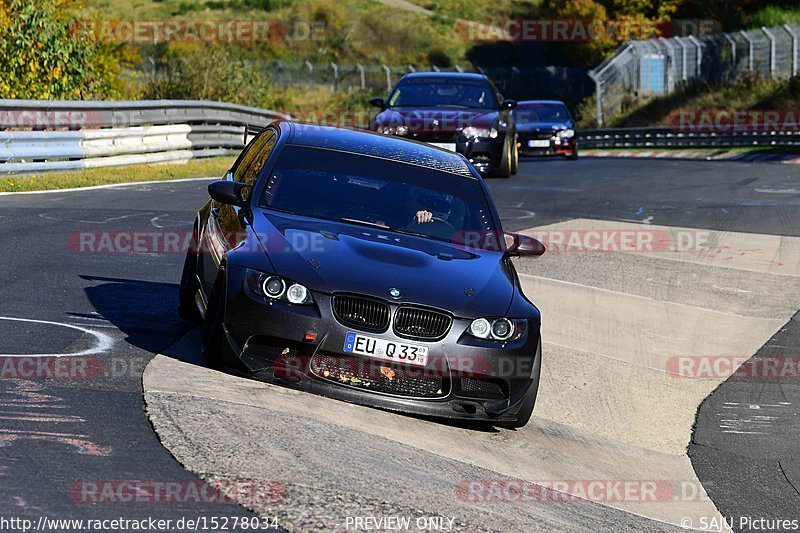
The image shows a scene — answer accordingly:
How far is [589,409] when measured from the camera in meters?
8.59

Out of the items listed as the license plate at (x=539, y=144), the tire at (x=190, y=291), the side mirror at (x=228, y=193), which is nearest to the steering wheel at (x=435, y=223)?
the side mirror at (x=228, y=193)

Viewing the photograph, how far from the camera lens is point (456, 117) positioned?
64.4 ft

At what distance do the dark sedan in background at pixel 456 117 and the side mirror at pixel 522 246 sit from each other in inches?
404

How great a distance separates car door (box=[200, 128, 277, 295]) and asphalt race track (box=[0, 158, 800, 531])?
56cm

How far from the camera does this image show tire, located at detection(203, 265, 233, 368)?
724 cm

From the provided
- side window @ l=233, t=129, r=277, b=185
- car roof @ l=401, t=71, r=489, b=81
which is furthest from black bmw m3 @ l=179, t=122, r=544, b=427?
car roof @ l=401, t=71, r=489, b=81

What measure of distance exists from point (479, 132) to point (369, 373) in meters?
12.9

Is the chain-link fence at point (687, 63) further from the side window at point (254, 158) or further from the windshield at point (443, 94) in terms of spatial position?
the side window at point (254, 158)

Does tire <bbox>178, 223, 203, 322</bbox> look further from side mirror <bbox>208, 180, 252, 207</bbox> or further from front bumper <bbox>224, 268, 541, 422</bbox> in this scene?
front bumper <bbox>224, 268, 541, 422</bbox>

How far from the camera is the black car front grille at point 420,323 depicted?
7105 mm

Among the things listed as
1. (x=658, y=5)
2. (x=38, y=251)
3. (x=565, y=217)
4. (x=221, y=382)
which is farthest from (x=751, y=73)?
(x=221, y=382)

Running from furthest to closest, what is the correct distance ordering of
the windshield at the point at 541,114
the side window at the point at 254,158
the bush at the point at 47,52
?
1. the windshield at the point at 541,114
2. the bush at the point at 47,52
3. the side window at the point at 254,158

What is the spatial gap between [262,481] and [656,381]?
15.4 feet

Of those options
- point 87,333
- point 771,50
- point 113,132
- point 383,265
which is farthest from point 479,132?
point 771,50
